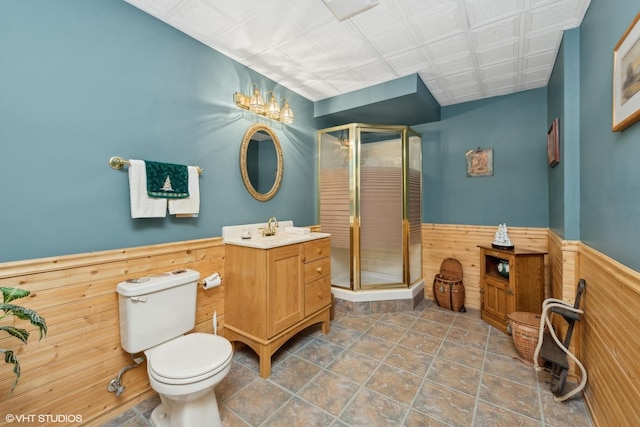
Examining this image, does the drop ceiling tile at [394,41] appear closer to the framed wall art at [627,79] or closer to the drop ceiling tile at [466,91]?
the drop ceiling tile at [466,91]

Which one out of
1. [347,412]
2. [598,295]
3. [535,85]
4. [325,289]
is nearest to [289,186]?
[325,289]

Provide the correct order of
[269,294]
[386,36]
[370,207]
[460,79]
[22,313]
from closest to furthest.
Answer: [22,313]
[269,294]
[386,36]
[460,79]
[370,207]

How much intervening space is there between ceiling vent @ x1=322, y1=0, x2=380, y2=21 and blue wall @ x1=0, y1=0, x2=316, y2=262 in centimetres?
100

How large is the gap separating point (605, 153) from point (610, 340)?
0.94 meters

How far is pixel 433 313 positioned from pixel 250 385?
202 centimetres

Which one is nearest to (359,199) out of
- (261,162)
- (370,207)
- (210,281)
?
(370,207)

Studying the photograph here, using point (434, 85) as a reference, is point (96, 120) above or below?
below

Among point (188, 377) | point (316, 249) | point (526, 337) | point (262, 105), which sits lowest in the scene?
point (526, 337)

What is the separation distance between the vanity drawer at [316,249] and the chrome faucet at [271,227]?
0.41 metres

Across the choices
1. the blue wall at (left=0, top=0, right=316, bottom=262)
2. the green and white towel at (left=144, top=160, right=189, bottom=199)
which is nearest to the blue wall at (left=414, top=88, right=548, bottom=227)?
the blue wall at (left=0, top=0, right=316, bottom=262)

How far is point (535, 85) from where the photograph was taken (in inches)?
103

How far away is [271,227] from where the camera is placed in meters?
2.43

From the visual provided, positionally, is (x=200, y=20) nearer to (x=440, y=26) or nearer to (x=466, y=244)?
(x=440, y=26)

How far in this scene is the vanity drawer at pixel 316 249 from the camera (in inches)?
83.9
